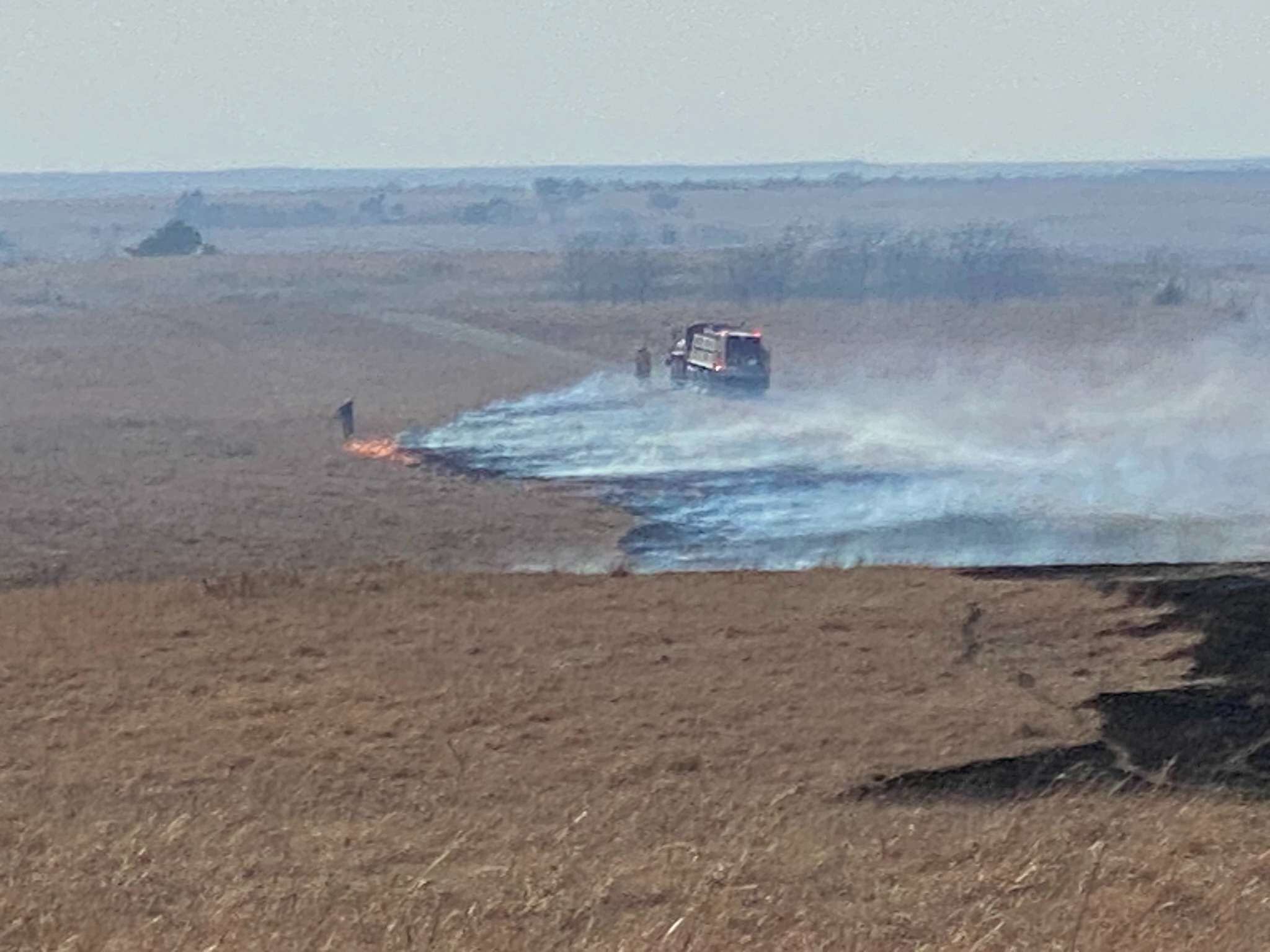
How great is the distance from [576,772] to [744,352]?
52137 mm

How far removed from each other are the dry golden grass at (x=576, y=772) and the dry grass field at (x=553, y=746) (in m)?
0.06

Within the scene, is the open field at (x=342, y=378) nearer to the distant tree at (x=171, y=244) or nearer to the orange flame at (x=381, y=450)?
the orange flame at (x=381, y=450)

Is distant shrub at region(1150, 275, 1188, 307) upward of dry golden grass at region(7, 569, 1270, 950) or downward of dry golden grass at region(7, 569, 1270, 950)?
downward

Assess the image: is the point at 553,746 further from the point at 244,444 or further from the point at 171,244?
the point at 171,244

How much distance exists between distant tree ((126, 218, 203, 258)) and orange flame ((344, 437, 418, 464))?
9997 centimetres

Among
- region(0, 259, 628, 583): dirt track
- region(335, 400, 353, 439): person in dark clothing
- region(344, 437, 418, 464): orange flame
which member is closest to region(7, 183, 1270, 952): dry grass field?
region(0, 259, 628, 583): dirt track

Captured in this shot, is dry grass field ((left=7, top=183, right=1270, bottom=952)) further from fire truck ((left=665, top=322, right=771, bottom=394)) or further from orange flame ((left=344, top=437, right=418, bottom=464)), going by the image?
fire truck ((left=665, top=322, right=771, bottom=394))

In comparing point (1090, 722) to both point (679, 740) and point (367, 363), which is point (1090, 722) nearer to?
point (679, 740)

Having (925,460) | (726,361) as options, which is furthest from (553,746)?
(726,361)

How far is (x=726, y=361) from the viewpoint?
70000mm

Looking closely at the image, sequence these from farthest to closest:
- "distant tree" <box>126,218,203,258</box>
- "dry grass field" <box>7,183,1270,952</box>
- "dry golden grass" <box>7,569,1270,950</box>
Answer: "distant tree" <box>126,218,203,258</box> < "dry grass field" <box>7,183,1270,952</box> < "dry golden grass" <box>7,569,1270,950</box>

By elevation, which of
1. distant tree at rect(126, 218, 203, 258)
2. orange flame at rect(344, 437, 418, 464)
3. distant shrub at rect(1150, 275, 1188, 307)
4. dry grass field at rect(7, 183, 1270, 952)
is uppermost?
dry grass field at rect(7, 183, 1270, 952)

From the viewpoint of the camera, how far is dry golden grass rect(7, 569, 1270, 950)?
1089 centimetres

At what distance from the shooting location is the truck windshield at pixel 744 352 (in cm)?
6988
